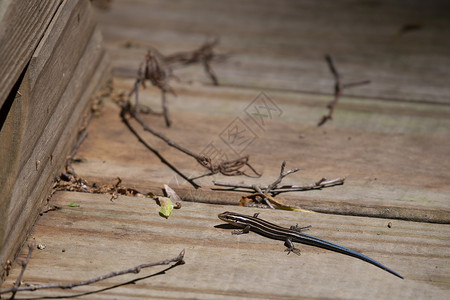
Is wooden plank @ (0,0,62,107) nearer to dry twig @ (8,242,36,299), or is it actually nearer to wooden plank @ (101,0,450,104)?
dry twig @ (8,242,36,299)

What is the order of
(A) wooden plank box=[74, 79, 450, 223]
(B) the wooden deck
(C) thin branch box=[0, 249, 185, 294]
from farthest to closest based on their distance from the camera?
(A) wooden plank box=[74, 79, 450, 223], (B) the wooden deck, (C) thin branch box=[0, 249, 185, 294]

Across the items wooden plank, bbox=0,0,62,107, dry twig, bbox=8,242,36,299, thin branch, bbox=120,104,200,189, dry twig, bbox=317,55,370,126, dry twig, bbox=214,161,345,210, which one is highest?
wooden plank, bbox=0,0,62,107

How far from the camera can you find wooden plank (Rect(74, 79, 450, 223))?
2.15m

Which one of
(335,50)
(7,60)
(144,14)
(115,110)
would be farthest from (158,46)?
(7,60)

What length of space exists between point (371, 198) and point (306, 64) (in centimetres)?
137

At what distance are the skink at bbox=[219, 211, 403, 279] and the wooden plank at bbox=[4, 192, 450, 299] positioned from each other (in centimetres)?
3

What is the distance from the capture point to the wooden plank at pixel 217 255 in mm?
1657

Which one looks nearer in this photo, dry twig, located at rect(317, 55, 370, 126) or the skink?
the skink

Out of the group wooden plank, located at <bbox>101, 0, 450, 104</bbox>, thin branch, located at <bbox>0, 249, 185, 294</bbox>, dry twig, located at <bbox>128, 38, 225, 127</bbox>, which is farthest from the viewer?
wooden plank, located at <bbox>101, 0, 450, 104</bbox>

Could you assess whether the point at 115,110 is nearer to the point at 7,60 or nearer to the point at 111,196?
the point at 111,196

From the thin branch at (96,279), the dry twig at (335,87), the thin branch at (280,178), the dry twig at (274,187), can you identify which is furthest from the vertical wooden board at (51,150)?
the dry twig at (335,87)

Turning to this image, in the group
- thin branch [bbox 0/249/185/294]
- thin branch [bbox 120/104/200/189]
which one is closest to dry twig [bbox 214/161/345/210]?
thin branch [bbox 120/104/200/189]

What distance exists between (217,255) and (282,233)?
0.79ft

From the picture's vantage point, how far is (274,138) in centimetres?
261
